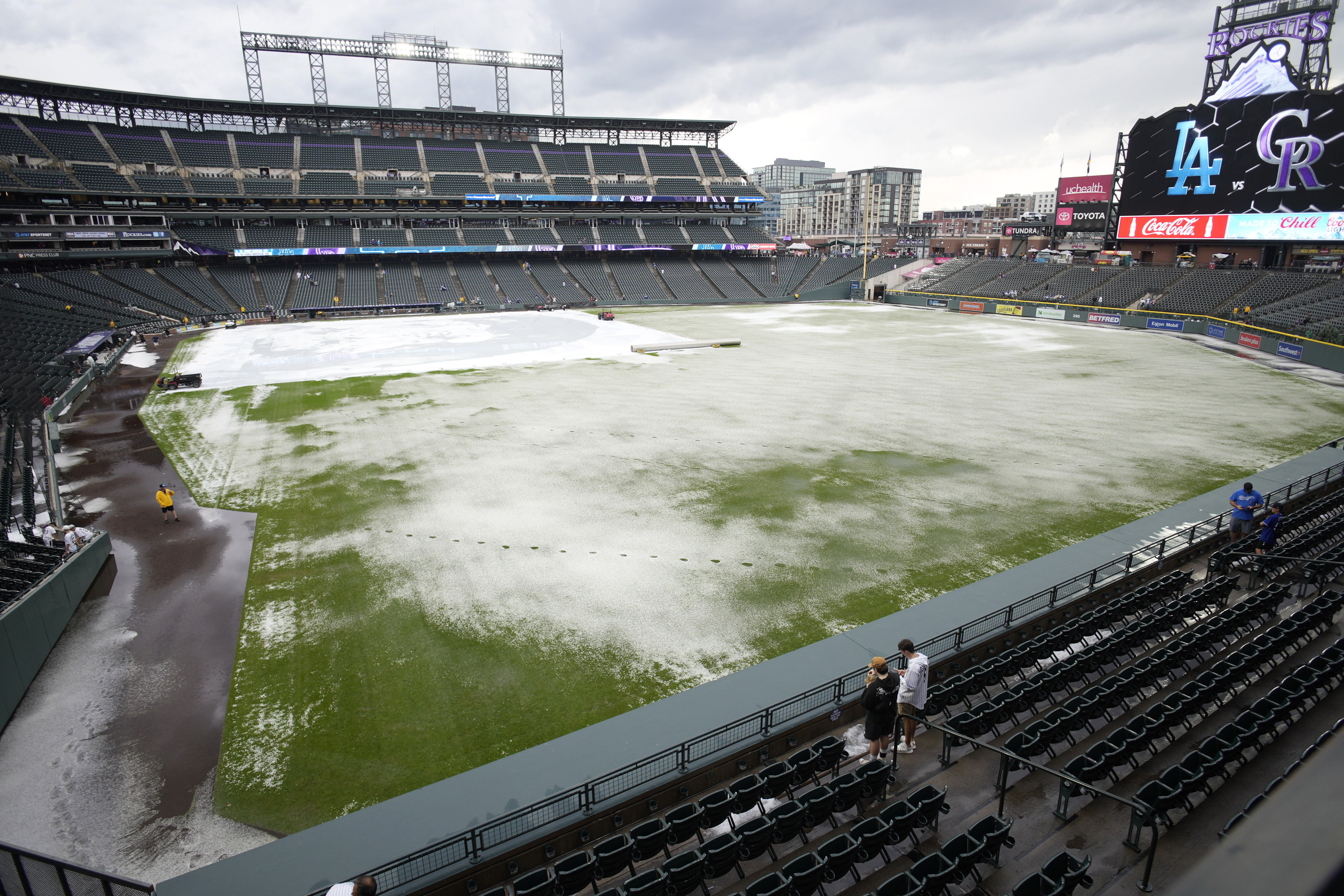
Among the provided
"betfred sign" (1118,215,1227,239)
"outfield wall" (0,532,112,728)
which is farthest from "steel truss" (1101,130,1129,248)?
"outfield wall" (0,532,112,728)

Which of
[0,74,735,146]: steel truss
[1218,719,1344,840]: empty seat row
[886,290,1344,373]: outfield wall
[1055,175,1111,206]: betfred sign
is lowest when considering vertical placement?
[1218,719,1344,840]: empty seat row

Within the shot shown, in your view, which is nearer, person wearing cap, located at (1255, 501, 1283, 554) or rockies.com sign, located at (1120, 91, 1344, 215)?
person wearing cap, located at (1255, 501, 1283, 554)

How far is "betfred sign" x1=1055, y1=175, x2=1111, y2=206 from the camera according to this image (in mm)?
103500

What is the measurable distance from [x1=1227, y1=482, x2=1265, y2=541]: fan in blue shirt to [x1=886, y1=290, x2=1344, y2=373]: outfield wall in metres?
34.0

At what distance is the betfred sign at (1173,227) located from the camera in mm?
56375

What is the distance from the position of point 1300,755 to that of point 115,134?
334 feet

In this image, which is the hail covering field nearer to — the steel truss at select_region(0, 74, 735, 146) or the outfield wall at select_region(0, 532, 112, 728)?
the outfield wall at select_region(0, 532, 112, 728)

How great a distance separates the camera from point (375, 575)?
17.7 meters

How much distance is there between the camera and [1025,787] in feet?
32.2

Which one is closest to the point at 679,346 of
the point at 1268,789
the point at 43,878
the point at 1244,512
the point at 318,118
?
the point at 1244,512

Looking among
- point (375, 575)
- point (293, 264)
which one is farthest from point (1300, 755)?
point (293, 264)

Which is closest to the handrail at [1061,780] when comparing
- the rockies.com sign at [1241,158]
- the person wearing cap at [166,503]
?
the person wearing cap at [166,503]

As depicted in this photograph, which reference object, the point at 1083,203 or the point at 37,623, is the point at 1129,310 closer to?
the point at 1083,203

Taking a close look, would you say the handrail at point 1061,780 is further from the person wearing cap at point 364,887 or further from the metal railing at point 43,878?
the metal railing at point 43,878
